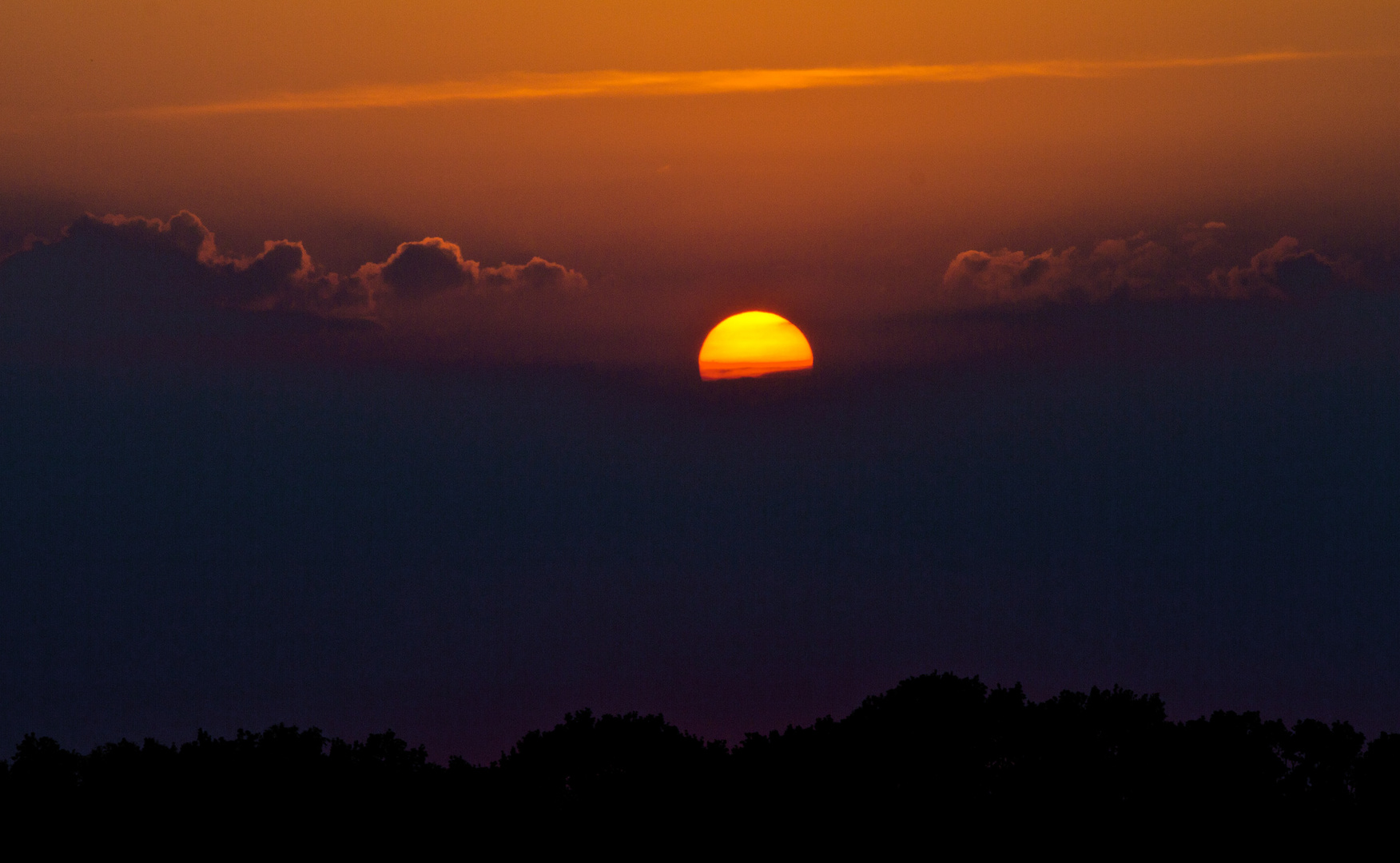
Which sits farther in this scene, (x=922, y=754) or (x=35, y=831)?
(x=922, y=754)

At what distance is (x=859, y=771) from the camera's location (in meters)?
75.4

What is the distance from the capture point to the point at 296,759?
75.4 meters

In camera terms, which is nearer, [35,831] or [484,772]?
[35,831]

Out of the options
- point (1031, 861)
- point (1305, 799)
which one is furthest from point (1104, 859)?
point (1305, 799)

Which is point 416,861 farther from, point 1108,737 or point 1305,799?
point 1305,799

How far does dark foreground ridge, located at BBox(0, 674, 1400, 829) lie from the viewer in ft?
239

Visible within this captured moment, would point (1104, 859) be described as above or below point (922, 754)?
below

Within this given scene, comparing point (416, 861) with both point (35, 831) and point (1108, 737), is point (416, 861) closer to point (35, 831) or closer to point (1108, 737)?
point (35, 831)

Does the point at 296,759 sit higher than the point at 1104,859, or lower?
higher

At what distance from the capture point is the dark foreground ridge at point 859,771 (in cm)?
7275

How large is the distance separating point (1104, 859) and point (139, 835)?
128 ft

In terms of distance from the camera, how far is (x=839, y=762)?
75.6 meters

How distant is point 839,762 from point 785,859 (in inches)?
199

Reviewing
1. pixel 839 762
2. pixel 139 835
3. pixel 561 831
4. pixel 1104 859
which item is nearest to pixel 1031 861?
pixel 1104 859
